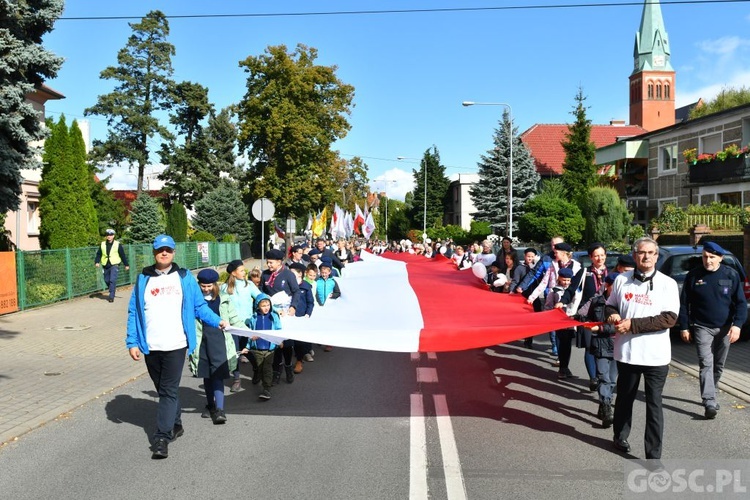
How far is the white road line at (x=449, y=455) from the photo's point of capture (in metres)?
5.02

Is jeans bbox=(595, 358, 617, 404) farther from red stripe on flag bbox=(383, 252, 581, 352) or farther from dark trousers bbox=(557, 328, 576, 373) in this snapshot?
dark trousers bbox=(557, 328, 576, 373)

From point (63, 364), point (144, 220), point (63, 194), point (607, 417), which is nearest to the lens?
point (607, 417)

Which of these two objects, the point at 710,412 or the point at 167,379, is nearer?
the point at 167,379

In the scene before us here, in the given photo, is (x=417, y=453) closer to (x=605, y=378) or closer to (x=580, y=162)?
(x=605, y=378)

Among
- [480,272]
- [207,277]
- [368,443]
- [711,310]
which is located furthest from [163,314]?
[480,272]

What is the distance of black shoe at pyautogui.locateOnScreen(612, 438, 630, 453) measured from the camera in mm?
5945

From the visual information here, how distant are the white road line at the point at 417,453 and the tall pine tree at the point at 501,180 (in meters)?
44.8

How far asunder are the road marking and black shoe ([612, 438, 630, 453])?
3322 mm

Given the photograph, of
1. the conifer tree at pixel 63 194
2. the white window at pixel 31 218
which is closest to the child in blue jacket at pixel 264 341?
the conifer tree at pixel 63 194

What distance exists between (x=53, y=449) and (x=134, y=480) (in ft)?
4.59

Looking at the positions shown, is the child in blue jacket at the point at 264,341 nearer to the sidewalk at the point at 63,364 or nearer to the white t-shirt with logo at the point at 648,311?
the sidewalk at the point at 63,364

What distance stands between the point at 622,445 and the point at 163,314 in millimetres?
4074

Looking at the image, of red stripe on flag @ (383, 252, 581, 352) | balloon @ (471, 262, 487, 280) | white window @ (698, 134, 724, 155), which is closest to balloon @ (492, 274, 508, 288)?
red stripe on flag @ (383, 252, 581, 352)

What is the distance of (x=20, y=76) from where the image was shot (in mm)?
15219
